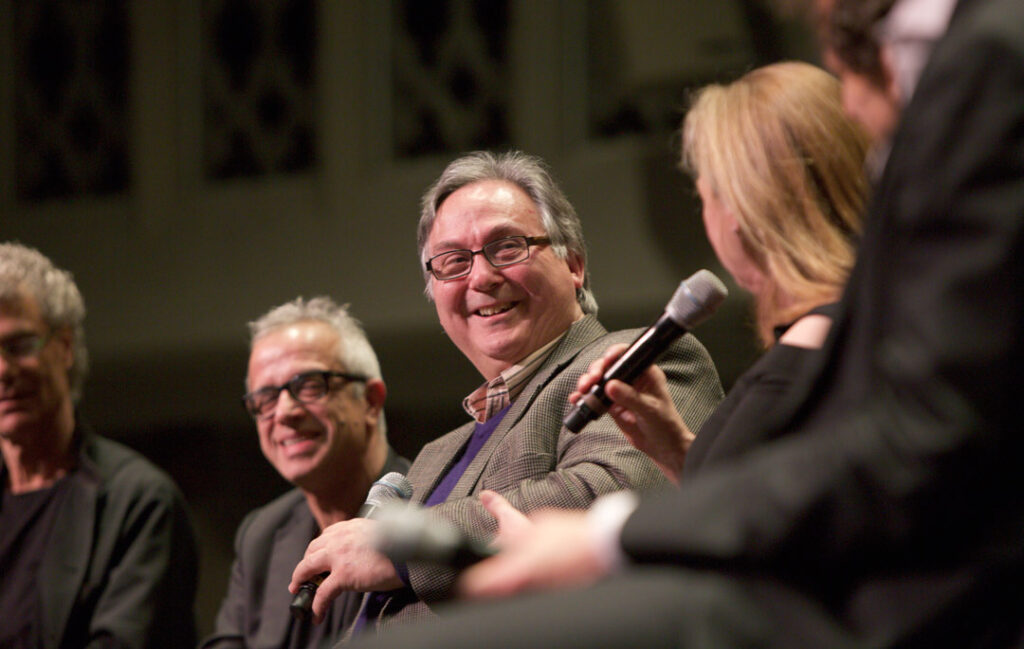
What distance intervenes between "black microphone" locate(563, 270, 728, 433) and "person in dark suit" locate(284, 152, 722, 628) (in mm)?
366

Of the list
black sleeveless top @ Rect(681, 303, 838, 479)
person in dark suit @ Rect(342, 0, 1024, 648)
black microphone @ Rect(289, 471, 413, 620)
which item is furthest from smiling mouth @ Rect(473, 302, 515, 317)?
person in dark suit @ Rect(342, 0, 1024, 648)

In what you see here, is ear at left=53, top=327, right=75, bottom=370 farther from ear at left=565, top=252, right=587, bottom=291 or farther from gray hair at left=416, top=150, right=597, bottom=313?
ear at left=565, top=252, right=587, bottom=291

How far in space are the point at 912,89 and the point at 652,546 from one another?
47 cm

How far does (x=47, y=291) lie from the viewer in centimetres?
368

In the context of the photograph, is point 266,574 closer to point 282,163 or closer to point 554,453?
point 554,453

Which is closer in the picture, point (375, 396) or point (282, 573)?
point (282, 573)

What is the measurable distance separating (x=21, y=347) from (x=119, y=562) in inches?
28.6

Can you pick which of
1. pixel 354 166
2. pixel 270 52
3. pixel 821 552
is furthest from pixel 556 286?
pixel 270 52

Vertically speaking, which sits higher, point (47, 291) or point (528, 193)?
point (528, 193)

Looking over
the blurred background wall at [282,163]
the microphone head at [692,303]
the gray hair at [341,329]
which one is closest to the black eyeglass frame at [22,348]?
the gray hair at [341,329]

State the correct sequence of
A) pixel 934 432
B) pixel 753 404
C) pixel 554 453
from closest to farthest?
pixel 934 432
pixel 753 404
pixel 554 453

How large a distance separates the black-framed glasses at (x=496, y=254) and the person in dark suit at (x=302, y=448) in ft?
2.74

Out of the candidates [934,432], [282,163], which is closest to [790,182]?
[934,432]

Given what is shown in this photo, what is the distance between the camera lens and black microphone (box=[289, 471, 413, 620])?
2.22 meters
